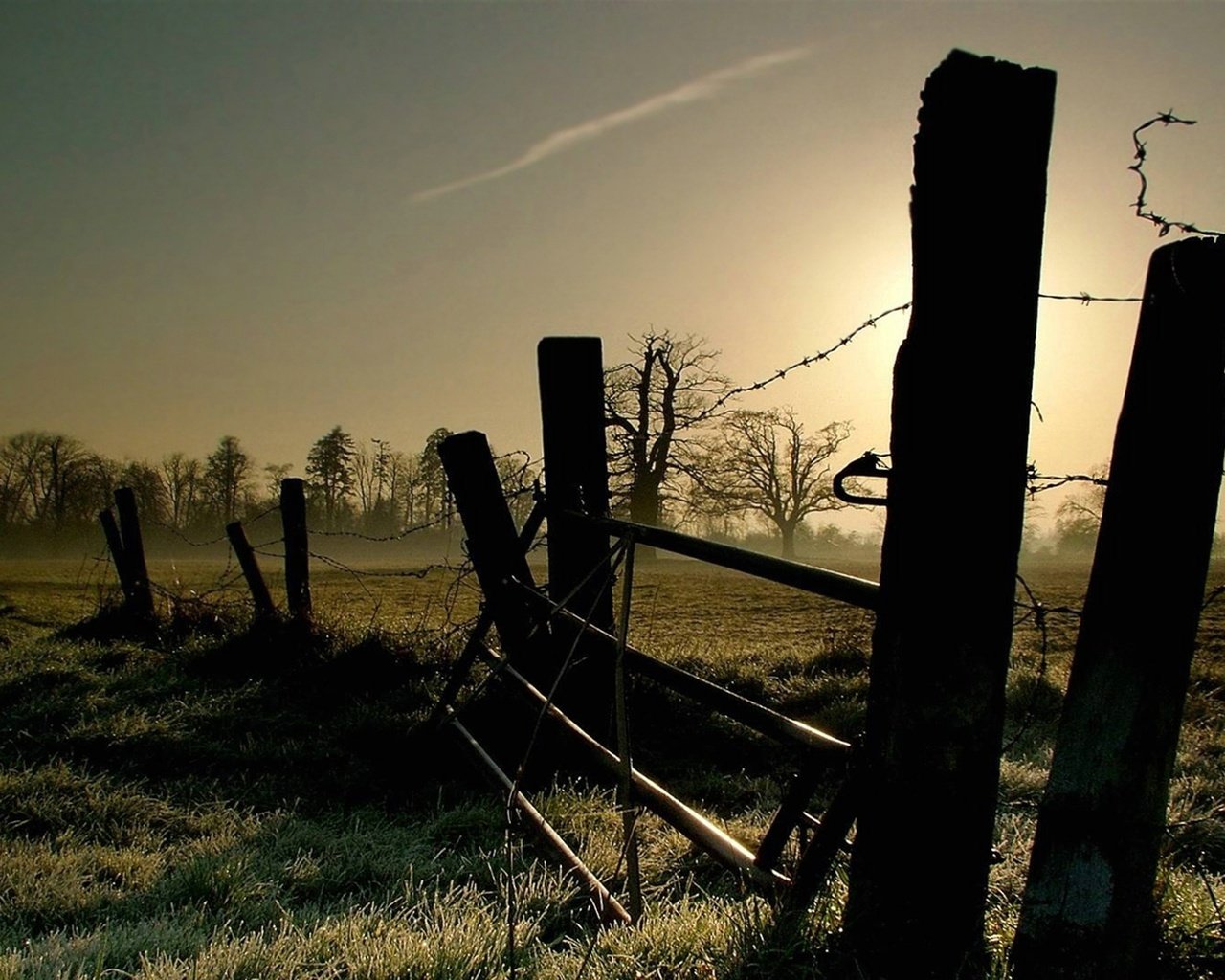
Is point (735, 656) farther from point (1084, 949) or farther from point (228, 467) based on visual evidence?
point (228, 467)

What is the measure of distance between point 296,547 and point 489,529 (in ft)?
12.5

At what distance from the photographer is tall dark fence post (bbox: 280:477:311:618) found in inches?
332

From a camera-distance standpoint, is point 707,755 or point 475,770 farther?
point 707,755

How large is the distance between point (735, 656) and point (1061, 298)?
7.27 m

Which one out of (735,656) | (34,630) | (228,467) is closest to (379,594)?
(34,630)

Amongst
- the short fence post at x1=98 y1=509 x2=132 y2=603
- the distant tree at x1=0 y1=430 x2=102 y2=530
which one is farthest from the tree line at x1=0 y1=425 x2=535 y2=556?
the short fence post at x1=98 y1=509 x2=132 y2=603

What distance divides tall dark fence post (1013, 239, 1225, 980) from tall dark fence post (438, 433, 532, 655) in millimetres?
3716

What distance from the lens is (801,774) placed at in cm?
280

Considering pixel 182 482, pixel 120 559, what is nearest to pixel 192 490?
pixel 182 482

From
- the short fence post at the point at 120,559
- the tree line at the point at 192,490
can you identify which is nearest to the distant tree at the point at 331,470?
the tree line at the point at 192,490

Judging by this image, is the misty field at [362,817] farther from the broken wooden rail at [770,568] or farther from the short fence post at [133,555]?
the short fence post at [133,555]

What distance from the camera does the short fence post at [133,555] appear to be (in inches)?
406

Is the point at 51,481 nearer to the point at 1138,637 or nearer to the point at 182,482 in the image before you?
the point at 182,482

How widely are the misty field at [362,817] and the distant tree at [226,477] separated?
7859cm
